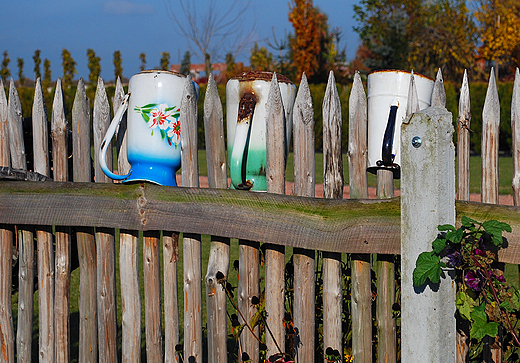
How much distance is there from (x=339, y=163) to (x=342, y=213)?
9.4 inches

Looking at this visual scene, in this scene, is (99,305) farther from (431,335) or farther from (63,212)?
(431,335)

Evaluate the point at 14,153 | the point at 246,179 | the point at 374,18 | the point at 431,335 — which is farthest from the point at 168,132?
the point at 374,18

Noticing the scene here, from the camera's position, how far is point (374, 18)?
19.2 meters

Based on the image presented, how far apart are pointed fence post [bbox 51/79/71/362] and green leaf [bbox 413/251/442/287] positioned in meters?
1.34

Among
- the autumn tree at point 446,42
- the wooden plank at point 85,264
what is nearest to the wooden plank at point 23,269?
the wooden plank at point 85,264

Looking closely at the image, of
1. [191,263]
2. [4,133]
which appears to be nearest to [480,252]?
[191,263]

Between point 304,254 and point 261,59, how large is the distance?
18720 mm

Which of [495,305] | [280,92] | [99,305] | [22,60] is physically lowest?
[99,305]

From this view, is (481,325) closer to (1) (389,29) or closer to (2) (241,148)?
(2) (241,148)

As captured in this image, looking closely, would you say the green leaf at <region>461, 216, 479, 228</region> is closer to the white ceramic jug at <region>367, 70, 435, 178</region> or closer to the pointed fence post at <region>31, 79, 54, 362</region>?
the white ceramic jug at <region>367, 70, 435, 178</region>

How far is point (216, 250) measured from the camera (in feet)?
6.15

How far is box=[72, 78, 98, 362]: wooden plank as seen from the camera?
201 centimetres

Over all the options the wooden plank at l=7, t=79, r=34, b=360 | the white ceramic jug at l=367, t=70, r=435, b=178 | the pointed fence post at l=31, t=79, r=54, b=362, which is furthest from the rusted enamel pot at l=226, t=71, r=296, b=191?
the wooden plank at l=7, t=79, r=34, b=360

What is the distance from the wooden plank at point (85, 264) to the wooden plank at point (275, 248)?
71 cm
